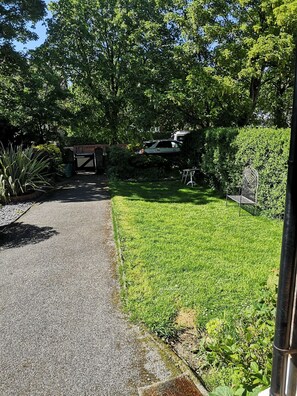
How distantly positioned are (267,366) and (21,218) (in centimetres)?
606

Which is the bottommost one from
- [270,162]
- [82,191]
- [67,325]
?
[67,325]

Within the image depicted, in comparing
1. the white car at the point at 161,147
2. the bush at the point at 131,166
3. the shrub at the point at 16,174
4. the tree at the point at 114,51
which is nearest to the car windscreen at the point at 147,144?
the white car at the point at 161,147

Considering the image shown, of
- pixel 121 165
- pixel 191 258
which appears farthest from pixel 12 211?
pixel 121 165

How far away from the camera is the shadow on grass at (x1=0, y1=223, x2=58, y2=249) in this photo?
520cm

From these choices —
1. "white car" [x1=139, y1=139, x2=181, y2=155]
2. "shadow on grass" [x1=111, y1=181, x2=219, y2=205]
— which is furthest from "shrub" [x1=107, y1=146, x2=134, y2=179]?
"white car" [x1=139, y1=139, x2=181, y2=155]

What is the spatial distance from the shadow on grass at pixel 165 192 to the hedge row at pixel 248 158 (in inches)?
23.8

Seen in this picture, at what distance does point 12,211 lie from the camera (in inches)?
284

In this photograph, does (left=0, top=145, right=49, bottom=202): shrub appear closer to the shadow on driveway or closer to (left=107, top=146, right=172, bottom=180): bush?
the shadow on driveway

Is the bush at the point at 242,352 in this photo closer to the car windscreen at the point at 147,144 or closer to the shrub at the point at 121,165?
the shrub at the point at 121,165

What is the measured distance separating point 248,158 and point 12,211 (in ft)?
18.9

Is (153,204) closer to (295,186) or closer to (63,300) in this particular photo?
(63,300)

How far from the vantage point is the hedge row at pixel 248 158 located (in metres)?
5.88

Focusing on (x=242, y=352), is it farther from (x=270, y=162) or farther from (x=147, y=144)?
(x=147, y=144)

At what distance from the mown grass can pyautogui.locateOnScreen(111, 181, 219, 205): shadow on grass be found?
21.1 inches
